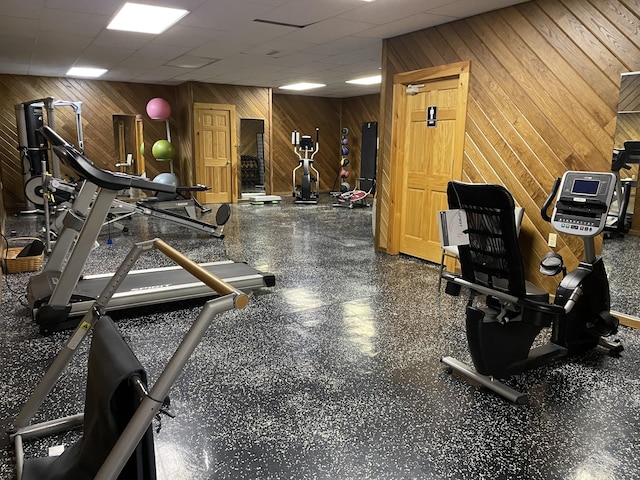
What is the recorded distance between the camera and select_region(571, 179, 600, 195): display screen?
3004mm

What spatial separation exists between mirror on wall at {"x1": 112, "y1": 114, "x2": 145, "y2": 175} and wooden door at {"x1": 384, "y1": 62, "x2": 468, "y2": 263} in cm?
737

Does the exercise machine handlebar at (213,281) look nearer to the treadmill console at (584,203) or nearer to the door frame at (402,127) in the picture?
the treadmill console at (584,203)

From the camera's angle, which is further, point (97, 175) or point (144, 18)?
point (144, 18)

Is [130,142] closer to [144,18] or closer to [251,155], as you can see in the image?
[251,155]

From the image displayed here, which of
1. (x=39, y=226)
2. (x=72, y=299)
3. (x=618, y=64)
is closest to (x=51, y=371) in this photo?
(x=72, y=299)

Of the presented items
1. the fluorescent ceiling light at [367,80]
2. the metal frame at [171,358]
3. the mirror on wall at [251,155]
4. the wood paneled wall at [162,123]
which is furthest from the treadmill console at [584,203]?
the mirror on wall at [251,155]

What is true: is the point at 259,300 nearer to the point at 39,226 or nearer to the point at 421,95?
the point at 421,95

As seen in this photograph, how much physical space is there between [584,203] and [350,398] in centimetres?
189

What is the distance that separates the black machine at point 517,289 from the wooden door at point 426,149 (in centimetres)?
206

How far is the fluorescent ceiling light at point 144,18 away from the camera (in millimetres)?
4809

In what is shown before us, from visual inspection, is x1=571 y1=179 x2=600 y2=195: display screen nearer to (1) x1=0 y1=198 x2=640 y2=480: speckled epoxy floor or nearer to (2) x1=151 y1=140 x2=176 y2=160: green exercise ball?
(1) x1=0 y1=198 x2=640 y2=480: speckled epoxy floor

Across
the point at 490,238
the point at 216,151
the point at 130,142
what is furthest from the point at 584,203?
the point at 130,142

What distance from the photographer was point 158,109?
33.9 feet

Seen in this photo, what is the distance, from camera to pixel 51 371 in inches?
79.9
